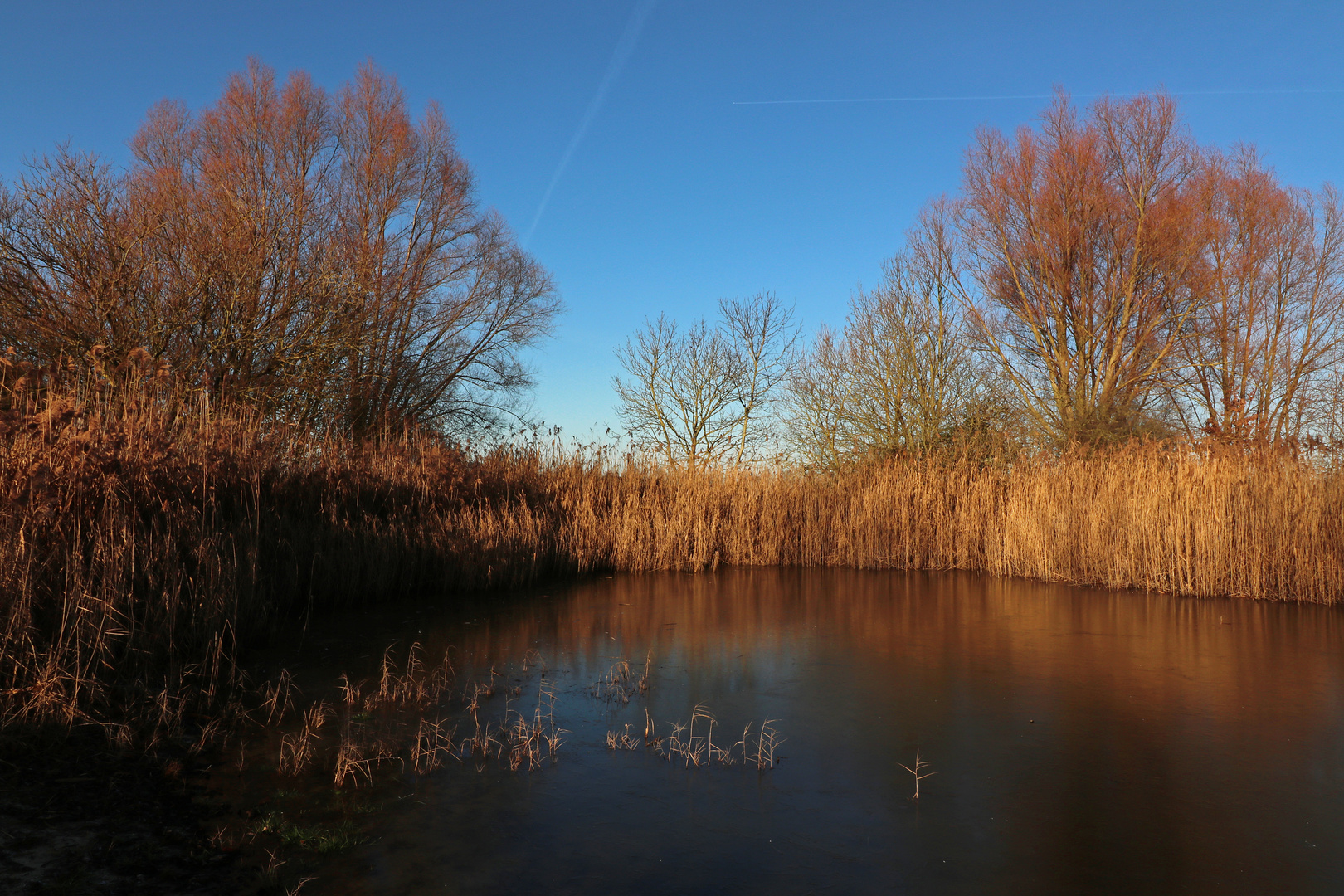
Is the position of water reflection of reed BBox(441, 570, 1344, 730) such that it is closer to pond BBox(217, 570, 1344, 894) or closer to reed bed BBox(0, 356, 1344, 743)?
pond BBox(217, 570, 1344, 894)

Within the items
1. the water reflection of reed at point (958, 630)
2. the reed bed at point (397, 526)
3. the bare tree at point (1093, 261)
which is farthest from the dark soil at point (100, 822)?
the bare tree at point (1093, 261)

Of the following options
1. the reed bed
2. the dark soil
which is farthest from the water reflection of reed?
the dark soil

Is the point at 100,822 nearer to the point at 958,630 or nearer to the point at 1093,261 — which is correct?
the point at 958,630

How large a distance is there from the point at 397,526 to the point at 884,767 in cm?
653

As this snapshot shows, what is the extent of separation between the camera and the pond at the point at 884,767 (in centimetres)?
251

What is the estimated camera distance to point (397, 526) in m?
8.57

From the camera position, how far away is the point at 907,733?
153 inches

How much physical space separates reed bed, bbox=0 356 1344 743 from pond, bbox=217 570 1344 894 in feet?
3.26

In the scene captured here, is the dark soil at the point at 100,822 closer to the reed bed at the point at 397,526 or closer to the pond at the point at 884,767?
the reed bed at the point at 397,526

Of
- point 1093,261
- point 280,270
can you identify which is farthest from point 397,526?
point 1093,261

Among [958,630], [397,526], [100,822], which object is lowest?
[100,822]

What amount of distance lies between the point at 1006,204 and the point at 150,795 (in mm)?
18648

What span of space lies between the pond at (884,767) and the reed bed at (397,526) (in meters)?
0.99

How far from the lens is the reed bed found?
4090mm
